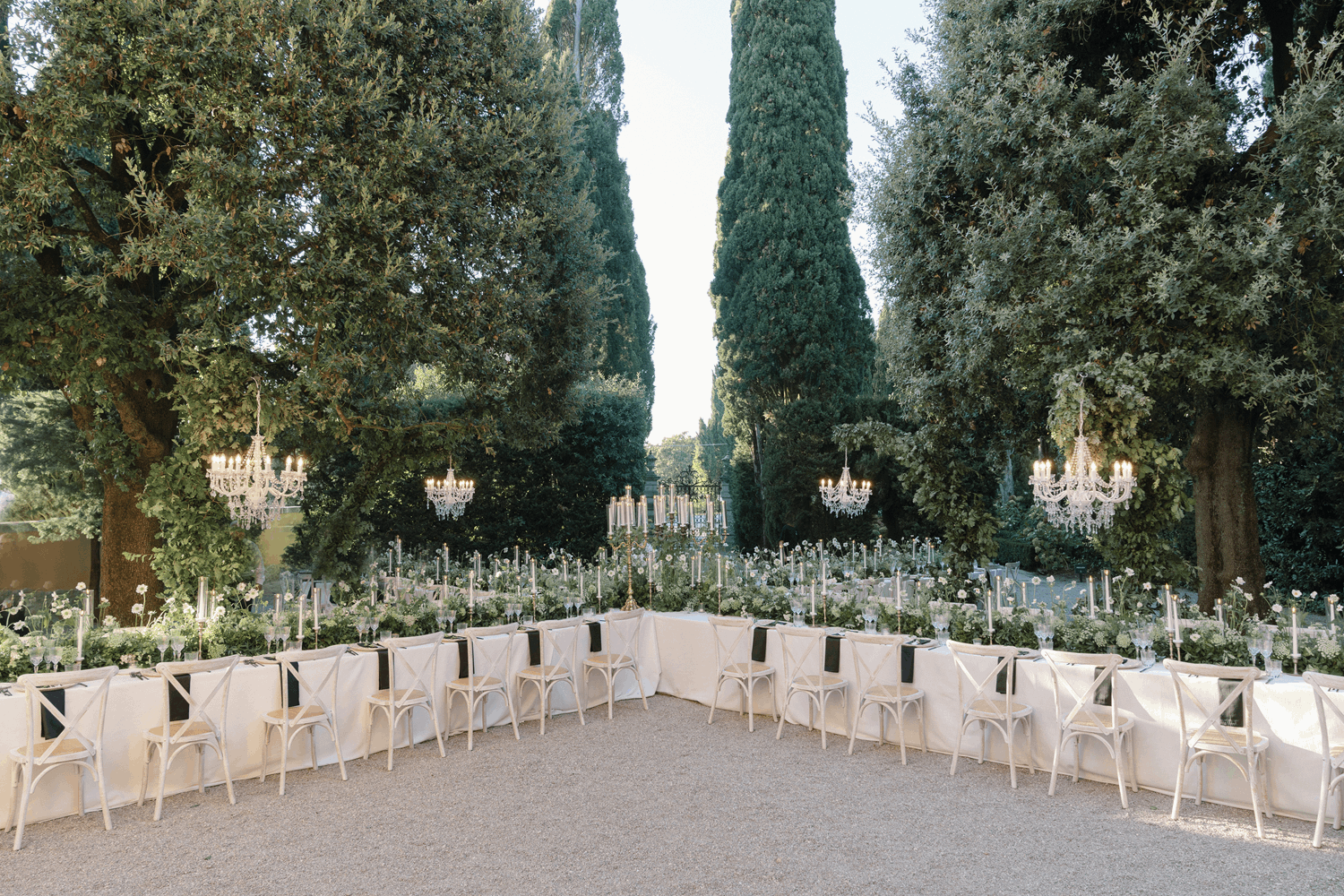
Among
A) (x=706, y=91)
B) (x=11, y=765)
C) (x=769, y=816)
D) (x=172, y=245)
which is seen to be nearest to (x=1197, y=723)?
(x=769, y=816)

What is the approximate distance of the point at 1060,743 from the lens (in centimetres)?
490

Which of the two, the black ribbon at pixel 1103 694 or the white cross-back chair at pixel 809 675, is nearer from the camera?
the black ribbon at pixel 1103 694

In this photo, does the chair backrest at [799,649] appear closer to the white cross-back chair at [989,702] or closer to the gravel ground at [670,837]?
the gravel ground at [670,837]

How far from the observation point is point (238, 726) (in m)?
5.19

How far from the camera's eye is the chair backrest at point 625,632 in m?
7.34

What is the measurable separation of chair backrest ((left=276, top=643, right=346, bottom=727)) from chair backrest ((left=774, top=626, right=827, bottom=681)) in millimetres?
3468

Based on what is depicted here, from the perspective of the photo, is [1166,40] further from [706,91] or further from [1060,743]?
[706,91]

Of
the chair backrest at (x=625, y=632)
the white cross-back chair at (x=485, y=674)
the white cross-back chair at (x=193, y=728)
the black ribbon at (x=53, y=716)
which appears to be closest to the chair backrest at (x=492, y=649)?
the white cross-back chair at (x=485, y=674)

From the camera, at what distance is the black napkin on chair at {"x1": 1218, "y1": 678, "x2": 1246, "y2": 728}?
450cm

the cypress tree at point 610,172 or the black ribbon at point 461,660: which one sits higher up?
the cypress tree at point 610,172

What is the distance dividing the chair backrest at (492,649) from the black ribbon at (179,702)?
1946 millimetres

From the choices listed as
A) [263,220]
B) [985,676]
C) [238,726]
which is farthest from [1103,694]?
[263,220]

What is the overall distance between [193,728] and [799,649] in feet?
14.5

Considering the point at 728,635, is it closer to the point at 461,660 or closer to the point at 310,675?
the point at 461,660
